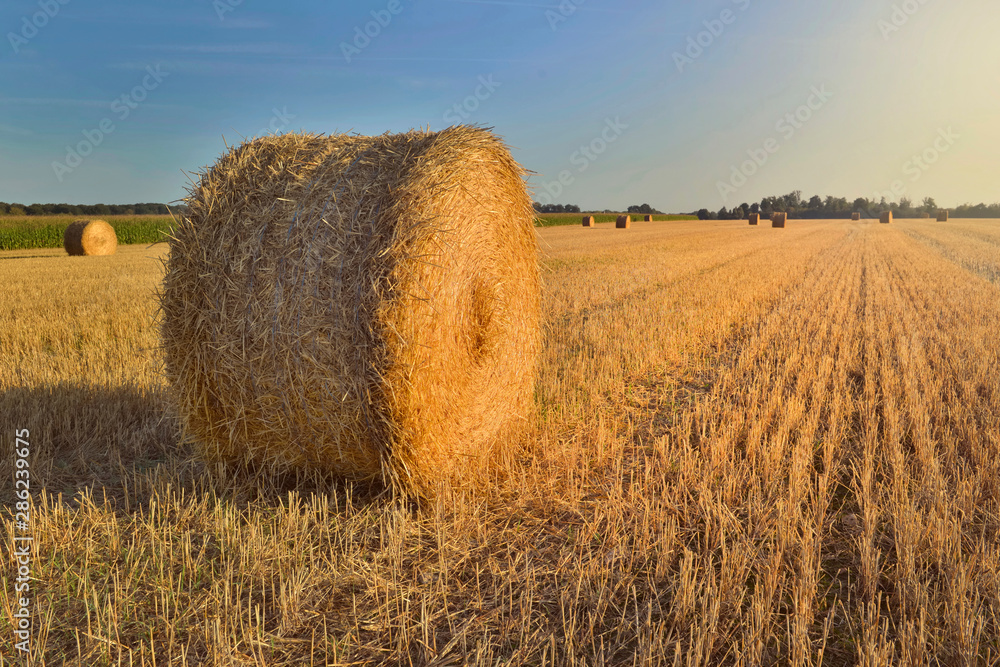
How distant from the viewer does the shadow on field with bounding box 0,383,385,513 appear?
4469 millimetres

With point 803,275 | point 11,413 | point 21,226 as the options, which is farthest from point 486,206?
point 21,226

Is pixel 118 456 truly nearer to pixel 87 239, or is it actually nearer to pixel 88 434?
pixel 88 434

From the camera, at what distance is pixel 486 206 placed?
489 centimetres

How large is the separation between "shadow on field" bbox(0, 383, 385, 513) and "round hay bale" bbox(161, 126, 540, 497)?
0.64ft

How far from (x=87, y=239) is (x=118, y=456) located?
24992 mm

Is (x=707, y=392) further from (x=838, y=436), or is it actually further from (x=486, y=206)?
(x=486, y=206)

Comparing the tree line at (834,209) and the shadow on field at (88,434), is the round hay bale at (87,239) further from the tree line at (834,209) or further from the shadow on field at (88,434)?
the tree line at (834,209)

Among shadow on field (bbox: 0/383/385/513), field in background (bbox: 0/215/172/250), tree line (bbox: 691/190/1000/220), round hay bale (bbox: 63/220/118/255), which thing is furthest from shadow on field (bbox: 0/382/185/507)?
tree line (bbox: 691/190/1000/220)

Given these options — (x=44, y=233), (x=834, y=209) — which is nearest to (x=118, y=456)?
(x=44, y=233)

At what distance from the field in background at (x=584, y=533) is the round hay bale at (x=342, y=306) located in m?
0.42

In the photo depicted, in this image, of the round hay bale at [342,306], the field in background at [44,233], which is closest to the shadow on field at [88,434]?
the round hay bale at [342,306]

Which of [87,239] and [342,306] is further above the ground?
[87,239]

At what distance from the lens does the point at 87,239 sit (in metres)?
25.2

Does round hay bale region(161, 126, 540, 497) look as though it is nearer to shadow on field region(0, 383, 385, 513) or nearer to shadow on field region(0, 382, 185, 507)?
shadow on field region(0, 383, 385, 513)
